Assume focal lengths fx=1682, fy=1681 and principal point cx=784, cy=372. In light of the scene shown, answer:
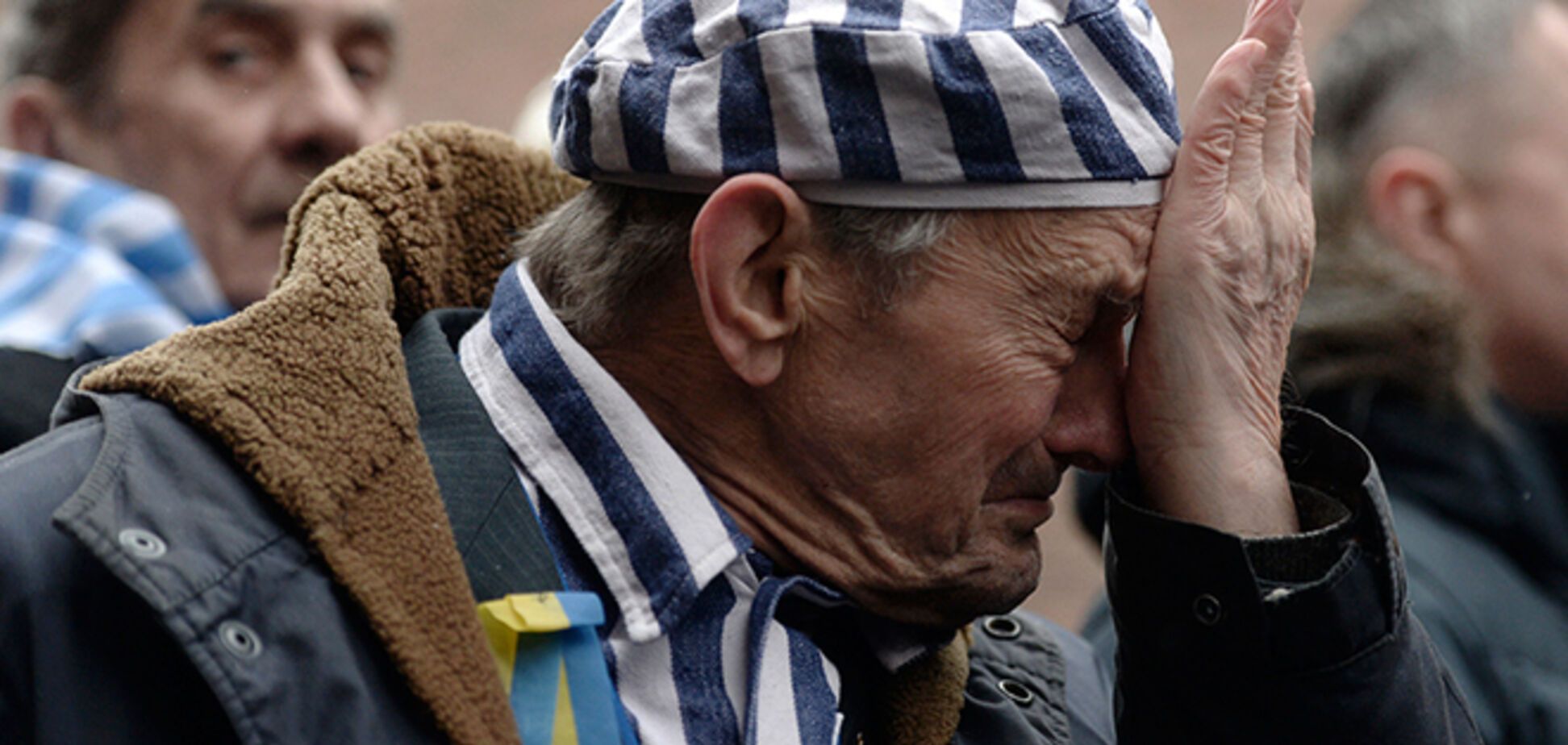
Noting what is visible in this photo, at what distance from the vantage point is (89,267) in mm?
2744

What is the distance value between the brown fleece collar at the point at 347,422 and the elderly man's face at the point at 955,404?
1.55ft

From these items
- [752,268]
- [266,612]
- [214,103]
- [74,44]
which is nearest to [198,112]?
[214,103]

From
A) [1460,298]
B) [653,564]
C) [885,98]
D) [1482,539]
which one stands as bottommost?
[1482,539]

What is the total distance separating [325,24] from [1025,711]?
6.39ft

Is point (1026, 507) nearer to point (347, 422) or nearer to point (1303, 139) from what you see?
point (1303, 139)

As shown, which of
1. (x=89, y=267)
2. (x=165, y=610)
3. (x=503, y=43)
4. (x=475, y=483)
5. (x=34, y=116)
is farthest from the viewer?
(x=503, y=43)

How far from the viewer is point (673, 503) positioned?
74.8 inches

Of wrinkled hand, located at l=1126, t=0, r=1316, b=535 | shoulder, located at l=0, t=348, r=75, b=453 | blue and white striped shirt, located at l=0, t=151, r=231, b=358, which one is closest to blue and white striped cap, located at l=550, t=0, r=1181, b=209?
wrinkled hand, located at l=1126, t=0, r=1316, b=535

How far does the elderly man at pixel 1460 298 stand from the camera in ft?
10.0

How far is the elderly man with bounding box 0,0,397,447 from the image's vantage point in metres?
3.16

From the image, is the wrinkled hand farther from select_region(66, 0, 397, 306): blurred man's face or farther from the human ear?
select_region(66, 0, 397, 306): blurred man's face

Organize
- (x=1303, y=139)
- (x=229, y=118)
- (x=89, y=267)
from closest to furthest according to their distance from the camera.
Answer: (x=1303, y=139) < (x=89, y=267) < (x=229, y=118)

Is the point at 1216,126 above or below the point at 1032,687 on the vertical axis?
above

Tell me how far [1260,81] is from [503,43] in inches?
282
